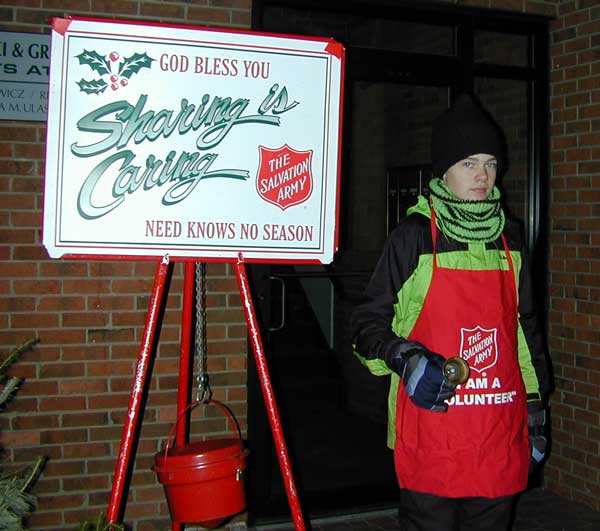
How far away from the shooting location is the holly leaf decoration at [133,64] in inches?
109

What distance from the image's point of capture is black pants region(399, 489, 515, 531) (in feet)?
8.70

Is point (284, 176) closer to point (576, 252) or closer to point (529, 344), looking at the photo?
point (529, 344)

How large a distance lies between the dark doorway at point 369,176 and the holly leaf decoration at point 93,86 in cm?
138

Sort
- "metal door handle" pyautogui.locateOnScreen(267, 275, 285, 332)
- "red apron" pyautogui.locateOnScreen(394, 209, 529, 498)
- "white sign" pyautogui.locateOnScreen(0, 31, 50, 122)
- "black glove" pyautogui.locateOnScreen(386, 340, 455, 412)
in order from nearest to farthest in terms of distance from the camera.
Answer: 1. "black glove" pyautogui.locateOnScreen(386, 340, 455, 412)
2. "red apron" pyautogui.locateOnScreen(394, 209, 529, 498)
3. "white sign" pyautogui.locateOnScreen(0, 31, 50, 122)
4. "metal door handle" pyautogui.locateOnScreen(267, 275, 285, 332)

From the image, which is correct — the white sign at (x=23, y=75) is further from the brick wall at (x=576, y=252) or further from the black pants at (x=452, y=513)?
the brick wall at (x=576, y=252)

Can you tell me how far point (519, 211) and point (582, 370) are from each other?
1.04 metres

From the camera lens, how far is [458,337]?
2607 mm

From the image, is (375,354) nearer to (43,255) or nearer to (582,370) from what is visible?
(43,255)

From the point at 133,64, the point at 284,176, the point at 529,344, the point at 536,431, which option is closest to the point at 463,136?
the point at 284,176

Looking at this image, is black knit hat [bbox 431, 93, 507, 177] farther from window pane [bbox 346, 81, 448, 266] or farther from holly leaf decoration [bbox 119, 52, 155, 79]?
window pane [bbox 346, 81, 448, 266]

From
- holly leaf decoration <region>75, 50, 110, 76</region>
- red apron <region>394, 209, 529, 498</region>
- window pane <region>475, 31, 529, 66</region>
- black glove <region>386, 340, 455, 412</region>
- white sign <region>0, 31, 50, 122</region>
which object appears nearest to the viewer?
black glove <region>386, 340, 455, 412</region>

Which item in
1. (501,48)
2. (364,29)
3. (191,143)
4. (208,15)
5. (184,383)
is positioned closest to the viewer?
(191,143)

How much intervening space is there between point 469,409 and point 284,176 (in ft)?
3.68

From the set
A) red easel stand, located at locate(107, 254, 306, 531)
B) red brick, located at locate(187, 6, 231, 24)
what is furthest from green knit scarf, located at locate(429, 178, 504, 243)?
red brick, located at locate(187, 6, 231, 24)
